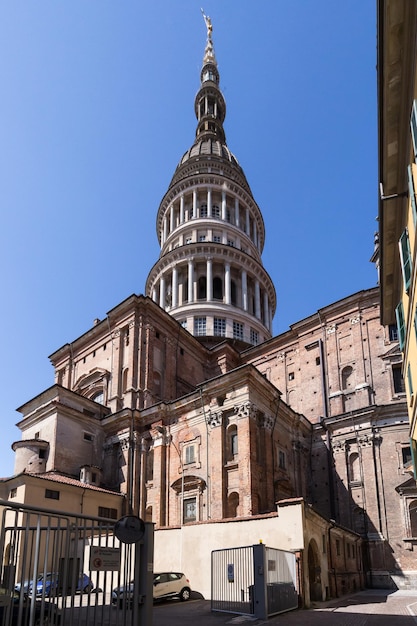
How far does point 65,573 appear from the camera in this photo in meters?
8.23

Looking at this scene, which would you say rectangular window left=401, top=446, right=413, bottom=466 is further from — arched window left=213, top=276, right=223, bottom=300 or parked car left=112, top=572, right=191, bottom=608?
arched window left=213, top=276, right=223, bottom=300

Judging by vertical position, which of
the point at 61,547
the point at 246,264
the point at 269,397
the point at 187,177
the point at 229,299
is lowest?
the point at 61,547

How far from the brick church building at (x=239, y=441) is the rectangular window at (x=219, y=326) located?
3.80 feet

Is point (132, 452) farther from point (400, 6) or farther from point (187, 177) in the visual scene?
point (187, 177)

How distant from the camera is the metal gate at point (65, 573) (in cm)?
766

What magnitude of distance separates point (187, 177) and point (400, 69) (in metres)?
56.4

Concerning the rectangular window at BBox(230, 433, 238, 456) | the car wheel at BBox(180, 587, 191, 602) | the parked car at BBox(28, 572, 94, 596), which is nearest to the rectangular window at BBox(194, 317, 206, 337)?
the rectangular window at BBox(230, 433, 238, 456)

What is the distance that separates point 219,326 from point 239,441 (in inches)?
963

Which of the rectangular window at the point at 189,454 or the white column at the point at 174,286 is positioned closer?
the rectangular window at the point at 189,454

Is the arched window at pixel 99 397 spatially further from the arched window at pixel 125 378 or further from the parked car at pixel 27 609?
the parked car at pixel 27 609

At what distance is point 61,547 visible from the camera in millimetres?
8523

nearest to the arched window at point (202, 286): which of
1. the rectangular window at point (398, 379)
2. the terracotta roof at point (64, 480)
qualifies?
the rectangular window at point (398, 379)

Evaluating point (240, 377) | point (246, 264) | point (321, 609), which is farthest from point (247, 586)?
point (246, 264)

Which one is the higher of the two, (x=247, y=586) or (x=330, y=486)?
(x=330, y=486)
